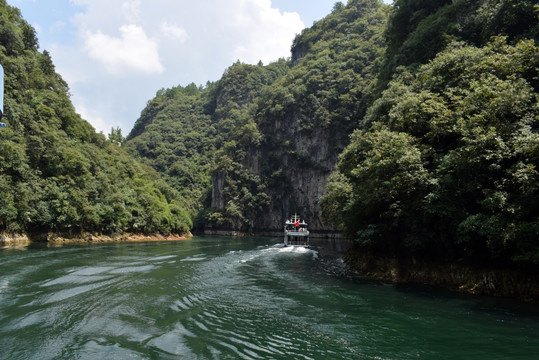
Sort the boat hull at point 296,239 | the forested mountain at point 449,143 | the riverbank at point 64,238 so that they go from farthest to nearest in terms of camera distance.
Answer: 1. the boat hull at point 296,239
2. the riverbank at point 64,238
3. the forested mountain at point 449,143

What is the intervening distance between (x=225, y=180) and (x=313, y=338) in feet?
247

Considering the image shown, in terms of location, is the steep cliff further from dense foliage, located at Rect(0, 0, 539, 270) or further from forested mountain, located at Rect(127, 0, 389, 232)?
dense foliage, located at Rect(0, 0, 539, 270)

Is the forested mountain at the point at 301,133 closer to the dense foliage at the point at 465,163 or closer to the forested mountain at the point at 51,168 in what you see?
the forested mountain at the point at 51,168

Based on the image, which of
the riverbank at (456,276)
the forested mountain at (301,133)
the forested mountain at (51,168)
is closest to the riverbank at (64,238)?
the forested mountain at (51,168)

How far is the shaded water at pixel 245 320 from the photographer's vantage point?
6938 millimetres

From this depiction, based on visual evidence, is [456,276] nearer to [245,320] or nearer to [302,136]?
[245,320]

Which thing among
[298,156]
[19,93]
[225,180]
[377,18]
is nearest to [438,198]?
[19,93]

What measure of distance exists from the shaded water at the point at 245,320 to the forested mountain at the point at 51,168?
62.8ft

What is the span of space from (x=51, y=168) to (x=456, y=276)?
126 feet

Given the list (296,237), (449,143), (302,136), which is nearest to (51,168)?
(296,237)

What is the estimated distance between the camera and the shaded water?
6.94 meters

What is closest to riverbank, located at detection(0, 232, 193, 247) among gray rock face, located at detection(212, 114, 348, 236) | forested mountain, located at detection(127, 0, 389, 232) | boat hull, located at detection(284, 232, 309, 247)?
boat hull, located at detection(284, 232, 309, 247)

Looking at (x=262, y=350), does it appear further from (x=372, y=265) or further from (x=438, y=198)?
(x=372, y=265)

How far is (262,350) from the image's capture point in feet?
23.0
